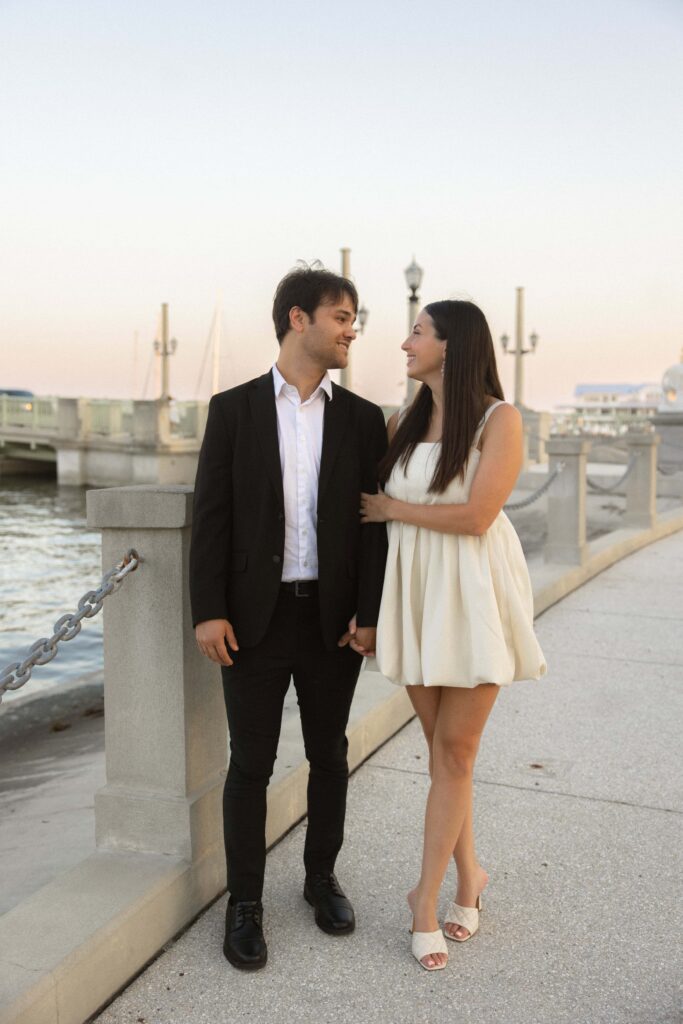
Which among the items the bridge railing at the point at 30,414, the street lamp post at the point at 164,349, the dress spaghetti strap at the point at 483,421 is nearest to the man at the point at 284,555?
the dress spaghetti strap at the point at 483,421

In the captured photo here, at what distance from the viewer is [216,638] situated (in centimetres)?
288

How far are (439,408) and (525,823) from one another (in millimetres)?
1922

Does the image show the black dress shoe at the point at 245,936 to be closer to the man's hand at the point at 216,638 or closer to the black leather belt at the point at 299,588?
the man's hand at the point at 216,638

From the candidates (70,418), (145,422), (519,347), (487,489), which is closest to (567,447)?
(487,489)

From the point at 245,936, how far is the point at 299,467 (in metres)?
1.43

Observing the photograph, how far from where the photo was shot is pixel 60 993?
8.03 feet

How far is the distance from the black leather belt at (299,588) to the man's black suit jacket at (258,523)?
0.16ft

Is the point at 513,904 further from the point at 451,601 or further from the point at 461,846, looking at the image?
the point at 451,601

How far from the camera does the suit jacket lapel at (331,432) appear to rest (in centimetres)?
297

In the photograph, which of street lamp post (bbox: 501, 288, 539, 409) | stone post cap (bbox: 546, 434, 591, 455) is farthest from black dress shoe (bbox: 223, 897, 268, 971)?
street lamp post (bbox: 501, 288, 539, 409)

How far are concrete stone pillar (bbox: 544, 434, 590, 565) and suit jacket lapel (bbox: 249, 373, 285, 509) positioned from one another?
7.12 meters

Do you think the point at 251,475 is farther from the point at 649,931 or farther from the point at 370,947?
the point at 649,931

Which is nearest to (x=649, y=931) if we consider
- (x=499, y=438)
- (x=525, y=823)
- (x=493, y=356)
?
(x=525, y=823)

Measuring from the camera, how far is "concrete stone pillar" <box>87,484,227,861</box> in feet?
10.1
